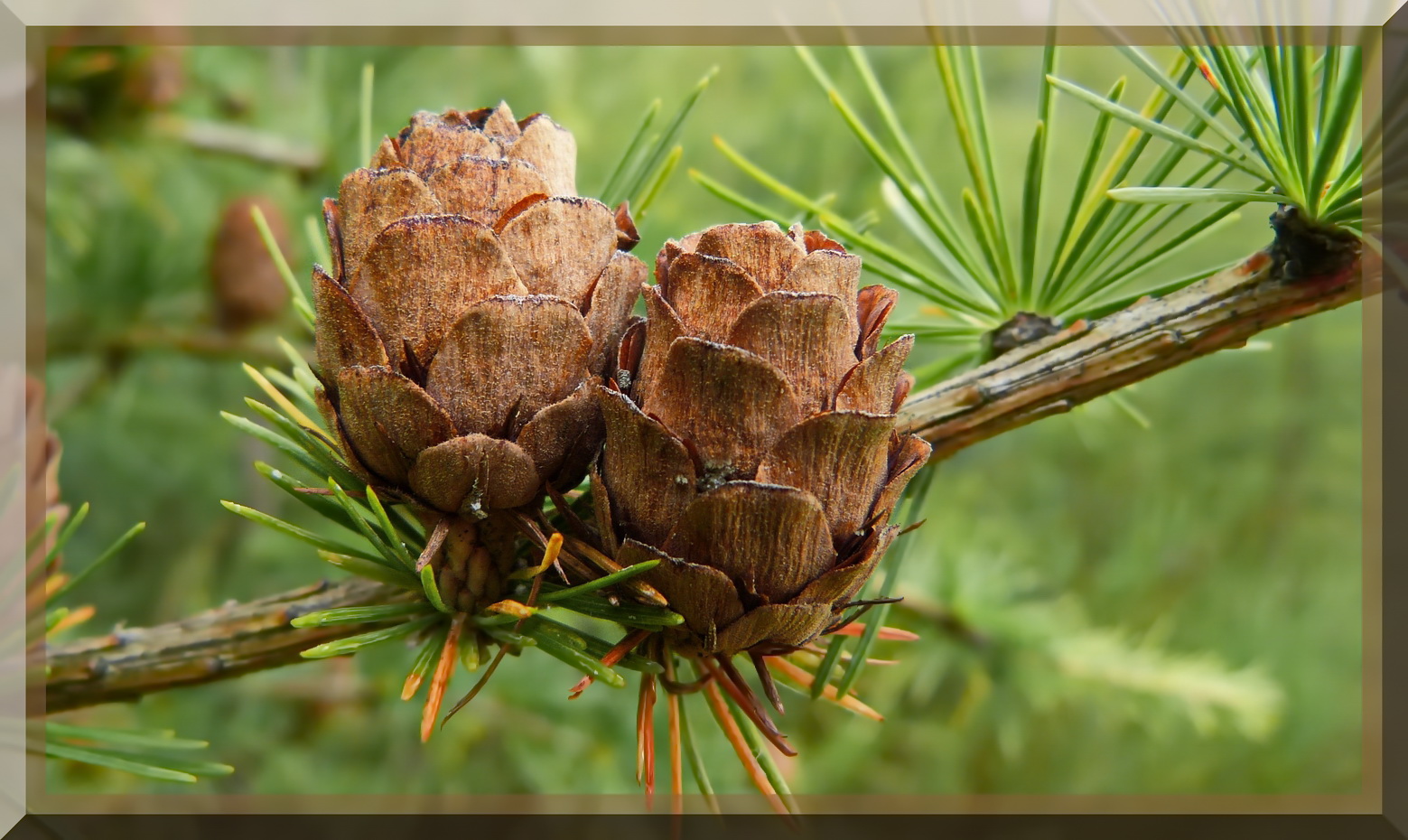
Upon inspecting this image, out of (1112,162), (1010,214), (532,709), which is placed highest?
(1010,214)

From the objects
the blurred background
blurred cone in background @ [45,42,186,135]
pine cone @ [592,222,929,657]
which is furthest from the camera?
the blurred background

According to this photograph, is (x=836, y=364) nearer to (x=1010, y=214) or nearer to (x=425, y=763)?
(x=1010, y=214)

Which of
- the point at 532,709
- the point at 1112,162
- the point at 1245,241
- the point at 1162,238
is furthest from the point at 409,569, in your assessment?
the point at 1245,241

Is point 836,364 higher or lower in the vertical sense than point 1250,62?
lower

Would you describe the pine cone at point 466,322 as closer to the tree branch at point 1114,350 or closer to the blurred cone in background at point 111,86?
the tree branch at point 1114,350

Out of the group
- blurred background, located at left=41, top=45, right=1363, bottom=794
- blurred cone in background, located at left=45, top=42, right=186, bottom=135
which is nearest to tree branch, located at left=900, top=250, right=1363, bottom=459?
blurred background, located at left=41, top=45, right=1363, bottom=794

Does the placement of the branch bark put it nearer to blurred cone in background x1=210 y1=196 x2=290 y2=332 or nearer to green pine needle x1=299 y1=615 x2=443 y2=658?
green pine needle x1=299 y1=615 x2=443 y2=658
